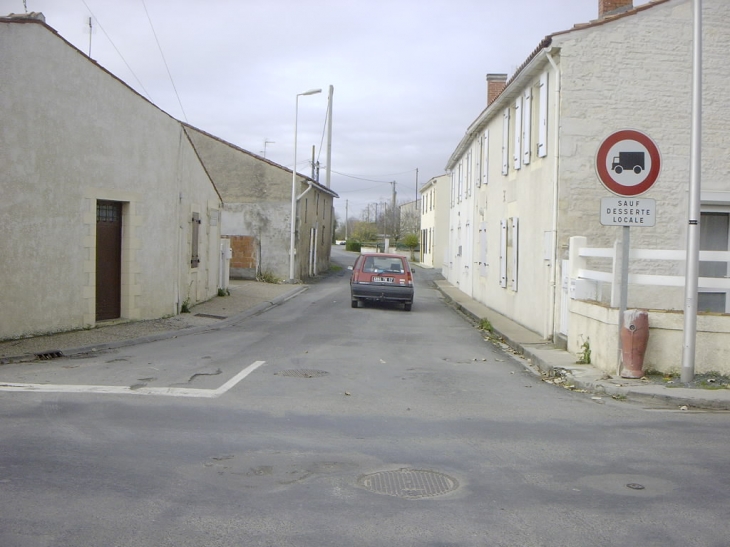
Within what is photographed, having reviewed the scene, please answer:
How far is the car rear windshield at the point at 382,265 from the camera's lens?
20.8 meters

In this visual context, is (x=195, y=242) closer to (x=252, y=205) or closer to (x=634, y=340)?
(x=634, y=340)

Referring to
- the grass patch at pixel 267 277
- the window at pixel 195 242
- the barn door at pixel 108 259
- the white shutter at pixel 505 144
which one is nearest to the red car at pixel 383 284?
the white shutter at pixel 505 144

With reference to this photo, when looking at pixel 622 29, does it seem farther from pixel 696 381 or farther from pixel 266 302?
pixel 266 302

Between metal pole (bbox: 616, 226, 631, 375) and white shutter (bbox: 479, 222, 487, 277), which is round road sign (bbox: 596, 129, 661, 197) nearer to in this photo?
metal pole (bbox: 616, 226, 631, 375)

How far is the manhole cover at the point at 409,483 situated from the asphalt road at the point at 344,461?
0.6 inches

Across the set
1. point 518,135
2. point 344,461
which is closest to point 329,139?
point 518,135

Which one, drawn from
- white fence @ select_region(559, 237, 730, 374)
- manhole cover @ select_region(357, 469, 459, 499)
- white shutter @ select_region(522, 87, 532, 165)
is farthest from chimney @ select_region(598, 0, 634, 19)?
manhole cover @ select_region(357, 469, 459, 499)

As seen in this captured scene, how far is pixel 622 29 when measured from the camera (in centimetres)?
1334

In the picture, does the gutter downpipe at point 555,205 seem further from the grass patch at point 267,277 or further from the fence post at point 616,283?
the grass patch at point 267,277

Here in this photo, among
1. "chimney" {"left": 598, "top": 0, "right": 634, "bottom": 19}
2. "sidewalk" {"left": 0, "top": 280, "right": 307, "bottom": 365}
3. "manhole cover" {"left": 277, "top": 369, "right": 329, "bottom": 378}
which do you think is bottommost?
"manhole cover" {"left": 277, "top": 369, "right": 329, "bottom": 378}

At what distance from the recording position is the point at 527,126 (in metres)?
15.6

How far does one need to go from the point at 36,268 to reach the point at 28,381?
381 centimetres

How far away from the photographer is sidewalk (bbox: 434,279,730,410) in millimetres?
8172

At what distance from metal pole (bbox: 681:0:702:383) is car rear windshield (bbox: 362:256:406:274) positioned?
1213cm
